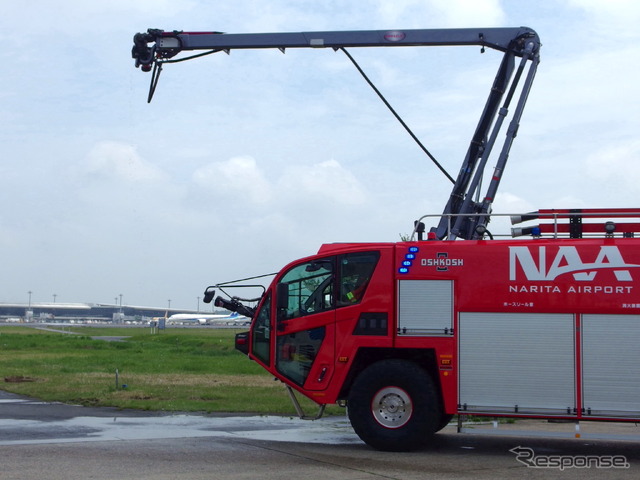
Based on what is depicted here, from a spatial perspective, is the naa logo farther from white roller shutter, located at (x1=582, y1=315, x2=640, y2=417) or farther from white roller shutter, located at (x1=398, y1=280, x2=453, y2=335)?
white roller shutter, located at (x1=398, y1=280, x2=453, y2=335)

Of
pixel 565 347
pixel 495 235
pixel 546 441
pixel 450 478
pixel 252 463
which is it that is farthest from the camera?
pixel 546 441

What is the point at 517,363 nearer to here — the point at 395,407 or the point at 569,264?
the point at 569,264

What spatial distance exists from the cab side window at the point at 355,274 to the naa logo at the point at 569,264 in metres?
2.09

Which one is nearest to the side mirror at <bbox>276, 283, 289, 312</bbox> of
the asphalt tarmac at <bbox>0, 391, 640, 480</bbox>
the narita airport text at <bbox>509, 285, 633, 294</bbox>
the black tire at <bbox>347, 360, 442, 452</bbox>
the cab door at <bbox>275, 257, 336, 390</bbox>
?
the cab door at <bbox>275, 257, 336, 390</bbox>

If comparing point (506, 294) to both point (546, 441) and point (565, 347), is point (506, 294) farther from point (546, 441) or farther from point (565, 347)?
point (546, 441)

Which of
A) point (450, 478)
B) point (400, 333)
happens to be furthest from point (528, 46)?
point (450, 478)

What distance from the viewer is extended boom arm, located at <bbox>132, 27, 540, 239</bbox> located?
13.9 m

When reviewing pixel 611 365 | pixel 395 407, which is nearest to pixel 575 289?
pixel 611 365

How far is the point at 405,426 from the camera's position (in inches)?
465

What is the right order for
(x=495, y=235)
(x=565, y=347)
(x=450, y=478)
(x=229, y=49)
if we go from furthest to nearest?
1. (x=229, y=49)
2. (x=495, y=235)
3. (x=565, y=347)
4. (x=450, y=478)

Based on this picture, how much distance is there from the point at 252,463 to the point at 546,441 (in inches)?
229

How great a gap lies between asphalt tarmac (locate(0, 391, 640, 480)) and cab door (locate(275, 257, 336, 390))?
113cm

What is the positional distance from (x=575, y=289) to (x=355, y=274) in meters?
3.22

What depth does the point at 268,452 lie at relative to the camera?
11461 millimetres
